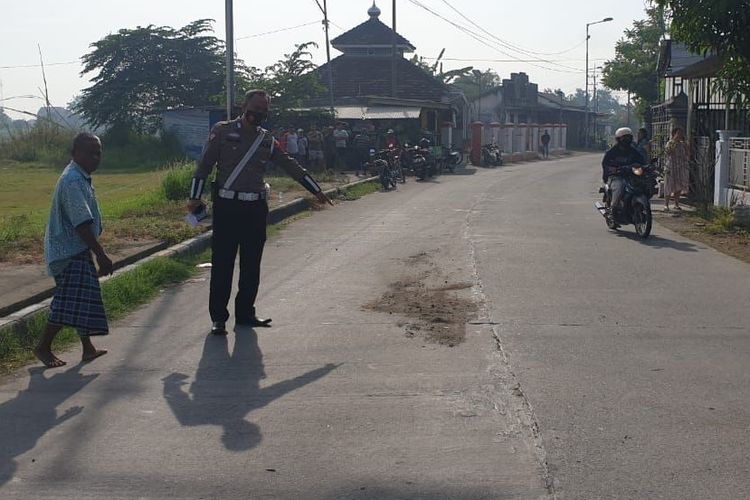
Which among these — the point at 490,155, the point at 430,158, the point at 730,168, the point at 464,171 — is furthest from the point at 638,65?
the point at 730,168

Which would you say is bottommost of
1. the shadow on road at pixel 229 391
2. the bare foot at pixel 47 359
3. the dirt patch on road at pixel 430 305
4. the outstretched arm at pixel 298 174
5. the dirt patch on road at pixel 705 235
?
the dirt patch on road at pixel 705 235

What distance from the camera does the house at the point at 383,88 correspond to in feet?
124

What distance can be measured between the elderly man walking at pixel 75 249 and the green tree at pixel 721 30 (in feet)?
26.2

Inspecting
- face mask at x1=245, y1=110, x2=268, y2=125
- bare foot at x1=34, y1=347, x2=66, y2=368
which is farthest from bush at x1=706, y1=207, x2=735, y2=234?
bare foot at x1=34, y1=347, x2=66, y2=368

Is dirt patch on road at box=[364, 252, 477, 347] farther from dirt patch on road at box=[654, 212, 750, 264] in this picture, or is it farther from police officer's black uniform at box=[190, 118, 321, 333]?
dirt patch on road at box=[654, 212, 750, 264]

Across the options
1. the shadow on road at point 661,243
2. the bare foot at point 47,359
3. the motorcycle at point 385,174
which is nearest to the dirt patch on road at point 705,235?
the shadow on road at point 661,243

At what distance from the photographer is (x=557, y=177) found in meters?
34.2

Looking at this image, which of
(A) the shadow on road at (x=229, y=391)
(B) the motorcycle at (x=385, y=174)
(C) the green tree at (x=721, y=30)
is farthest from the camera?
(B) the motorcycle at (x=385, y=174)

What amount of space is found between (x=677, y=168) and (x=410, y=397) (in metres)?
14.8

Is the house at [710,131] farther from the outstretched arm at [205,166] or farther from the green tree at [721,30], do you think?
the outstretched arm at [205,166]

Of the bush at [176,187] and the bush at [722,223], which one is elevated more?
the bush at [176,187]

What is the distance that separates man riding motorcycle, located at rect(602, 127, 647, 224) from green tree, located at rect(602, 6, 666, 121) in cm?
3680

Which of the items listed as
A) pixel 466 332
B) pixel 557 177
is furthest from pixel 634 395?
pixel 557 177

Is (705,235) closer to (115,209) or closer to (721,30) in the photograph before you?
(721,30)
